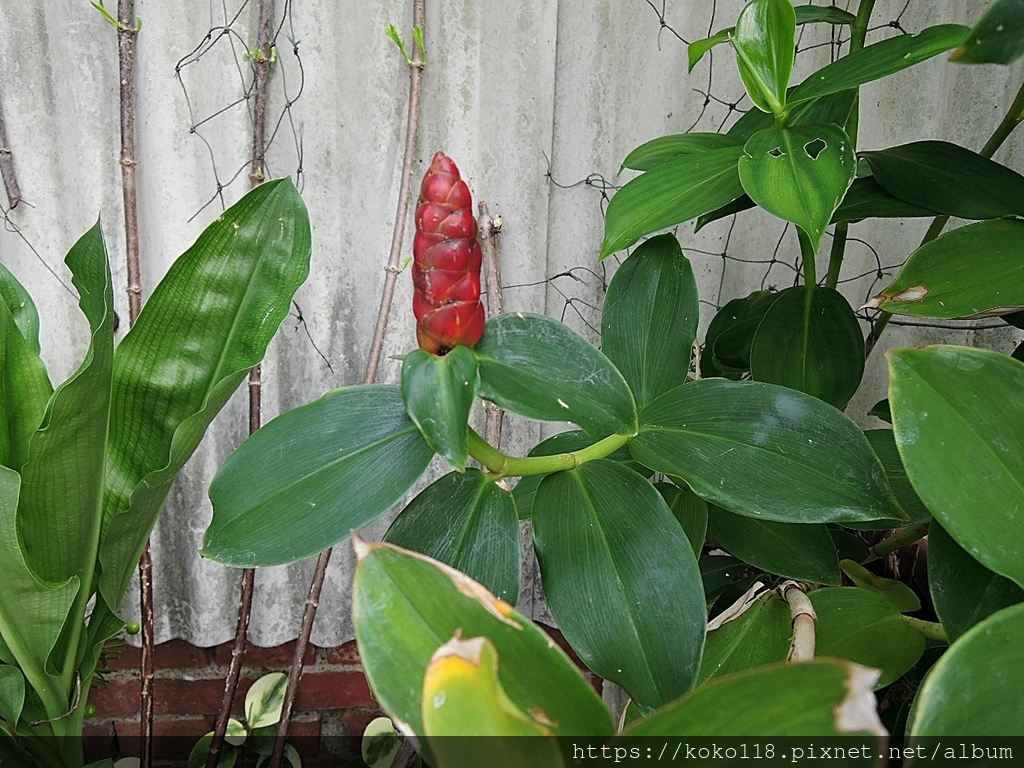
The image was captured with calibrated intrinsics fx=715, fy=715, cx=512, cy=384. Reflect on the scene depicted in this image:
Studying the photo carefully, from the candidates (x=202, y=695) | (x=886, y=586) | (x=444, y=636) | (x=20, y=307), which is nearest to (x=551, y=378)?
(x=444, y=636)

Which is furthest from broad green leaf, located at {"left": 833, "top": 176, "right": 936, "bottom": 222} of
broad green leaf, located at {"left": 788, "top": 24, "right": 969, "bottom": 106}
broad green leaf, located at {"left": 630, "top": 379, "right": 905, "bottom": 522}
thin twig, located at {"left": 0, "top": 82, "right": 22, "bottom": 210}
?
thin twig, located at {"left": 0, "top": 82, "right": 22, "bottom": 210}

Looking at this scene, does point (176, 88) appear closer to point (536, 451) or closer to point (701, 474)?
point (536, 451)

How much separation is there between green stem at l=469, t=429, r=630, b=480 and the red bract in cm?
8

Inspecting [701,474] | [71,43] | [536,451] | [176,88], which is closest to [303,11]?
[176,88]

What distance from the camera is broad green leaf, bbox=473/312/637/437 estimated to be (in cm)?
44

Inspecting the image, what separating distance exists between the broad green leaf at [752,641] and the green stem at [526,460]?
18 centimetres

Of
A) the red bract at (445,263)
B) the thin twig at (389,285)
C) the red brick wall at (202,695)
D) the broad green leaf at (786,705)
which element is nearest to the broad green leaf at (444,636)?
the broad green leaf at (786,705)

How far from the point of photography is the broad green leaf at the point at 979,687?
339 millimetres

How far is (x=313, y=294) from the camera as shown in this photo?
3.58ft

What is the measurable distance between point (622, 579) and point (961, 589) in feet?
0.76

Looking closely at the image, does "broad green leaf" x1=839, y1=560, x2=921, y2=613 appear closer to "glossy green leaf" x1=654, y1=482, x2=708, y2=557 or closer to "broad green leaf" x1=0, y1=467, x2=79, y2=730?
"glossy green leaf" x1=654, y1=482, x2=708, y2=557

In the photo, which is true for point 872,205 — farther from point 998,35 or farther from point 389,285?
point 389,285

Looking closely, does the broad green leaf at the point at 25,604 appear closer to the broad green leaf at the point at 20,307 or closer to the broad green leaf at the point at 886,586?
the broad green leaf at the point at 20,307

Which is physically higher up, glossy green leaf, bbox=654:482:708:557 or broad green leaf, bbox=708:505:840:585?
glossy green leaf, bbox=654:482:708:557
